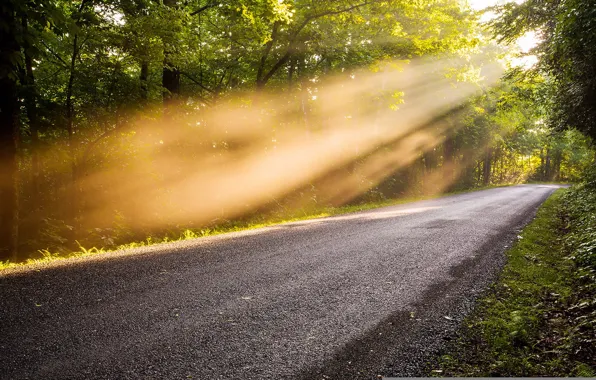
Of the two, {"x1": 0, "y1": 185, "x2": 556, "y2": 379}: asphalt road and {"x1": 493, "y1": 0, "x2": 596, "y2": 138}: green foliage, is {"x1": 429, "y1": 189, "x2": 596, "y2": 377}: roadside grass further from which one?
{"x1": 493, "y1": 0, "x2": 596, "y2": 138}: green foliage

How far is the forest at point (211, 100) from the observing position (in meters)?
8.79

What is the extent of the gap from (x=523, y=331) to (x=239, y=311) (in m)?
3.21

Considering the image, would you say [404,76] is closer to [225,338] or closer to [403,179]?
[403,179]

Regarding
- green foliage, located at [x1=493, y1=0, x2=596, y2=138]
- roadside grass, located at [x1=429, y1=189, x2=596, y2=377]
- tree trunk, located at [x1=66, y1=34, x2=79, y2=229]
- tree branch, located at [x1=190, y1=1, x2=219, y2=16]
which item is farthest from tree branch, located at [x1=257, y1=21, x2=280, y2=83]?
roadside grass, located at [x1=429, y1=189, x2=596, y2=377]

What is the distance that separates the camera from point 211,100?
1584cm

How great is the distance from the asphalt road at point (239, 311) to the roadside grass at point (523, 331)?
0.23 m

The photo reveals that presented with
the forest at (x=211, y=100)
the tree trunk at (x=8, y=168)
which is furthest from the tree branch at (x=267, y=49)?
the tree trunk at (x=8, y=168)

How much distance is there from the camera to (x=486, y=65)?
1325 inches

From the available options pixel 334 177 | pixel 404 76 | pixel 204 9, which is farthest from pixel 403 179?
pixel 204 9

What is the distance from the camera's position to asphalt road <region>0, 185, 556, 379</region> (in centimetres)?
322

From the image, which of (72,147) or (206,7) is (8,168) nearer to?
(72,147)

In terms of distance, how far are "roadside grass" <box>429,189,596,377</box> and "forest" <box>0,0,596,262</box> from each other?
4.99 meters

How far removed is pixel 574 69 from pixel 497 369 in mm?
10475

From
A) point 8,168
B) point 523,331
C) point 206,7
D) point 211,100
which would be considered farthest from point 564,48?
point 211,100
